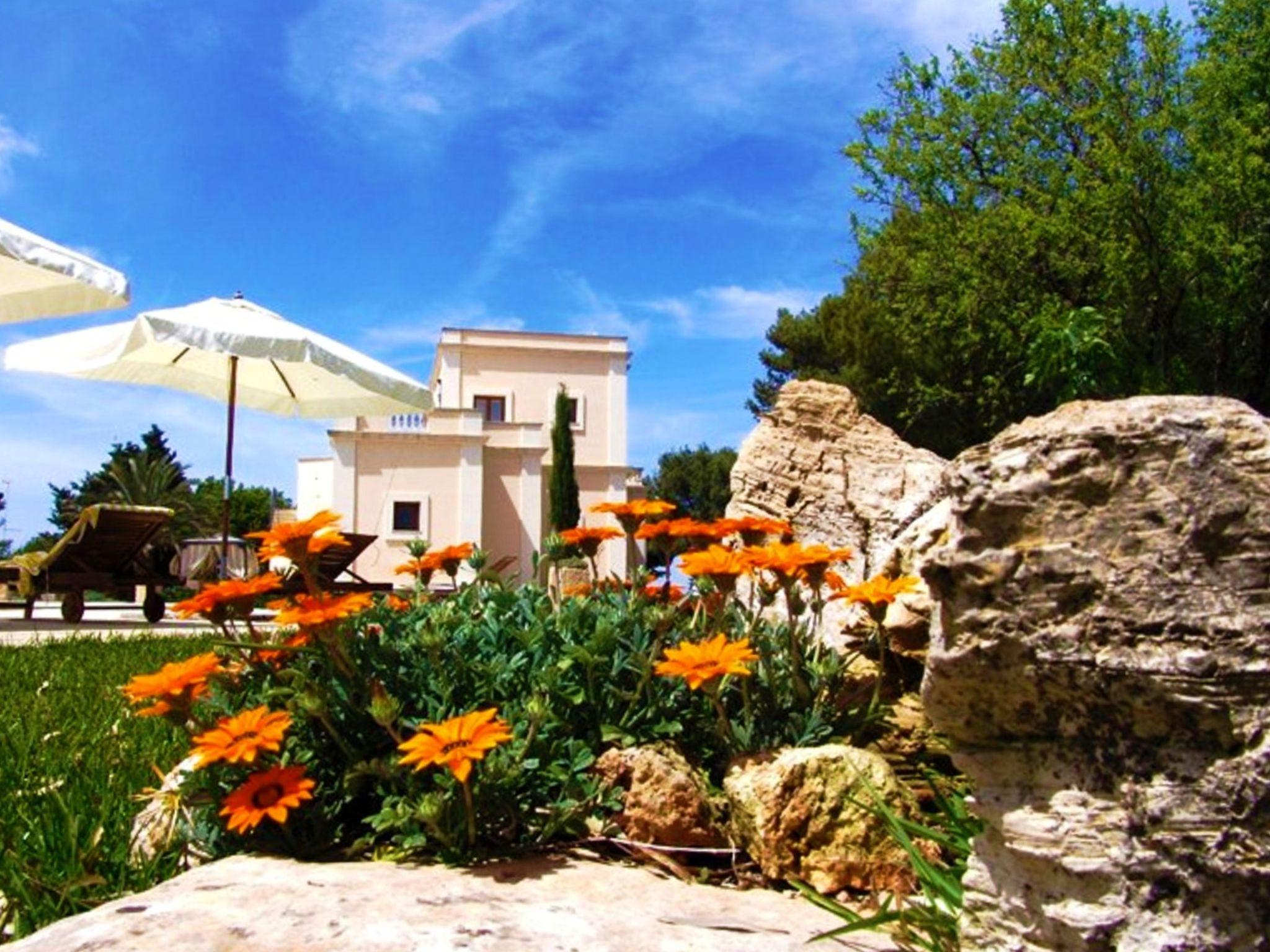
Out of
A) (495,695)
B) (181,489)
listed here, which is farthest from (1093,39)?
(181,489)

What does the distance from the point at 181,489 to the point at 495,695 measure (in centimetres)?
4384

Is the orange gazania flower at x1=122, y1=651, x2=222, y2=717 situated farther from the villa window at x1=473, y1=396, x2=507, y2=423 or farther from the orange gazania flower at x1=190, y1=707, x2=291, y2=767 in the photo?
the villa window at x1=473, y1=396, x2=507, y2=423

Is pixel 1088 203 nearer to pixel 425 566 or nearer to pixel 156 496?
pixel 425 566

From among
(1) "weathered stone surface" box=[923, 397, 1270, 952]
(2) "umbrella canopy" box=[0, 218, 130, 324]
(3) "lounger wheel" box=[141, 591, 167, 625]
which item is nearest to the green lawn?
(1) "weathered stone surface" box=[923, 397, 1270, 952]

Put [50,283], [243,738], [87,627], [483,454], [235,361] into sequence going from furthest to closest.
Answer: [483,454]
[87,627]
[235,361]
[50,283]
[243,738]

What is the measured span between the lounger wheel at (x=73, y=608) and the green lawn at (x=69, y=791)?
26.8 ft

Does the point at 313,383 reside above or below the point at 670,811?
above

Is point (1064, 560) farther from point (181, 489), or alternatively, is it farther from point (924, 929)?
point (181, 489)

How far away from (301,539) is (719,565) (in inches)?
34.8

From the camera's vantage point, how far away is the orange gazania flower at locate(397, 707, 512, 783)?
5.83ft

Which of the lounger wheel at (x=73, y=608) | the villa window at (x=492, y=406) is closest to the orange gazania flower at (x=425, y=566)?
the lounger wheel at (x=73, y=608)

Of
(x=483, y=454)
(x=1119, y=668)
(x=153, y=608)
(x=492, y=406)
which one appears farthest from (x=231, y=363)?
(x=492, y=406)

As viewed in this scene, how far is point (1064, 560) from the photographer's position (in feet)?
4.27

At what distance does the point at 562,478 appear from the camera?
28188 millimetres
